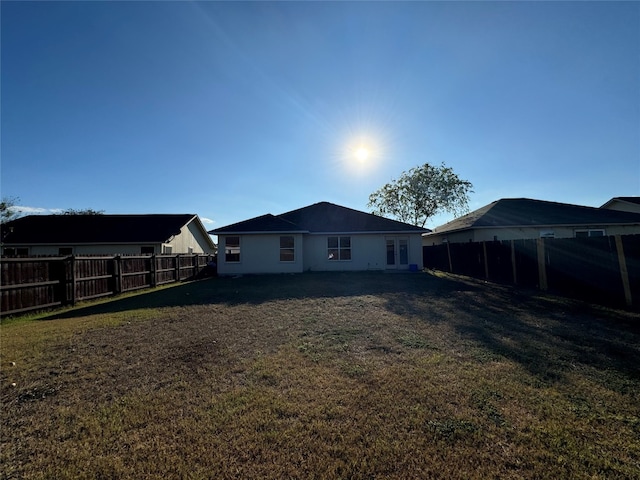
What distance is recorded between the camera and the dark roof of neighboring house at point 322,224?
62.1 feet

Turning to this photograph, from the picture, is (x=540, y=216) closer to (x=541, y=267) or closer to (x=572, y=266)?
(x=541, y=267)

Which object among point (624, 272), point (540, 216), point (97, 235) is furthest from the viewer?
point (97, 235)

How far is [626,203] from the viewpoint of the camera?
90.4 ft

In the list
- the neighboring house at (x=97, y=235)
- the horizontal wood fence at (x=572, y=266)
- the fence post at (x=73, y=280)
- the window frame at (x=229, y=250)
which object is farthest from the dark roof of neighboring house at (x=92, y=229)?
the horizontal wood fence at (x=572, y=266)

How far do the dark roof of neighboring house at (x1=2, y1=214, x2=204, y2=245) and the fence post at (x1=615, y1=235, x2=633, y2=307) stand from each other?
2460 centimetres

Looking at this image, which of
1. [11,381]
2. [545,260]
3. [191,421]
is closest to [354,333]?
[191,421]

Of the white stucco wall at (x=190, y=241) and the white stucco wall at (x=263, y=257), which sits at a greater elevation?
the white stucco wall at (x=190, y=241)

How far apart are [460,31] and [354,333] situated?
9287 mm

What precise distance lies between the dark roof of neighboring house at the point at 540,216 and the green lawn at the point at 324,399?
1386 cm

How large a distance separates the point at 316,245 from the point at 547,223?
14014 mm

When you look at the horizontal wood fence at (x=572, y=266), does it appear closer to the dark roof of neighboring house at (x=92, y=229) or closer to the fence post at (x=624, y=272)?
the fence post at (x=624, y=272)

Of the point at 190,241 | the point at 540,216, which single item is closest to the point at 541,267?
the point at 540,216

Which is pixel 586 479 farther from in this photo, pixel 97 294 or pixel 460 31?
pixel 97 294

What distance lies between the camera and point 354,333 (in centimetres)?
622
